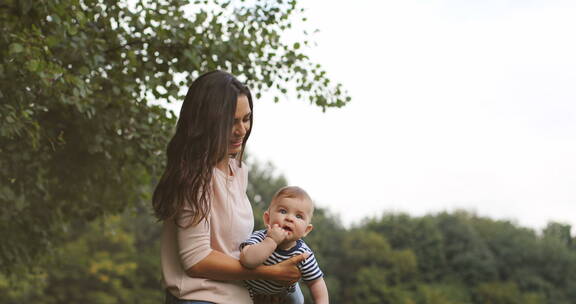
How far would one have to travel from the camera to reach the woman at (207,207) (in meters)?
2.94

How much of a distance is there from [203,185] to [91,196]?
15.7 ft

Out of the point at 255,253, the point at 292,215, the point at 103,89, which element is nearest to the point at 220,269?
the point at 255,253

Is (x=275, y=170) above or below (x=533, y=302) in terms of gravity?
above

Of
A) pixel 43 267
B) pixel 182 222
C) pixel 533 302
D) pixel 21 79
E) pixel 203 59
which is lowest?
pixel 533 302

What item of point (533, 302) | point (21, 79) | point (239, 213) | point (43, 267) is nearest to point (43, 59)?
point (21, 79)

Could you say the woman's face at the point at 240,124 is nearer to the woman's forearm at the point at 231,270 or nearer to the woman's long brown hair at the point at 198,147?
the woman's long brown hair at the point at 198,147

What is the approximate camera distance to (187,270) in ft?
9.77

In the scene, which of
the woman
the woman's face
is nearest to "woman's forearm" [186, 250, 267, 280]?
the woman

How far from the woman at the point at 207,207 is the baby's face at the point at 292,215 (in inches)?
4.1

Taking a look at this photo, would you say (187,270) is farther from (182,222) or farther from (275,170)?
(275,170)

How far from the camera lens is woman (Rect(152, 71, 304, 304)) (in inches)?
116

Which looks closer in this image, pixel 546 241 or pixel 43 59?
pixel 43 59

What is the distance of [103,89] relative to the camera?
21.4ft

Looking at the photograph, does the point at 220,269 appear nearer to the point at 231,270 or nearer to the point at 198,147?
the point at 231,270
